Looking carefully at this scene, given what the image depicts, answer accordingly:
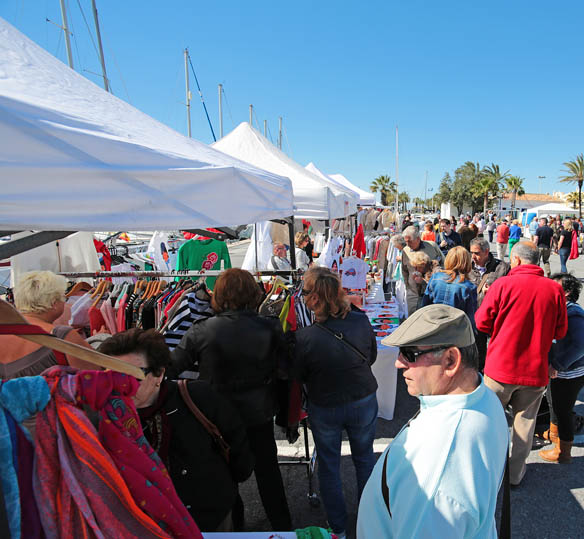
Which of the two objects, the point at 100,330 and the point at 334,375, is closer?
the point at 334,375

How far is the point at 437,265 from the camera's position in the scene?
5.62m

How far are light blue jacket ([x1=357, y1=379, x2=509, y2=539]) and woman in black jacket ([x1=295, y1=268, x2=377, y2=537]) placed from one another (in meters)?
1.17

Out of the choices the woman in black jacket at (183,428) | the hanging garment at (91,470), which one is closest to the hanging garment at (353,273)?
the woman in black jacket at (183,428)

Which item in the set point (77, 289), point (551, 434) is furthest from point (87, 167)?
point (551, 434)

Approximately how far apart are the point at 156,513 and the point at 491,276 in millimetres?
4697

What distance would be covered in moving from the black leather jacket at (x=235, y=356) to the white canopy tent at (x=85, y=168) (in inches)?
23.6

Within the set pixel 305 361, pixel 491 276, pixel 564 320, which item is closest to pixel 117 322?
pixel 305 361

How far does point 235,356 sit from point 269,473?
83cm

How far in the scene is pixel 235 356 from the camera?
225 cm

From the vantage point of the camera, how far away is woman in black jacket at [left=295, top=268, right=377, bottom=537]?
7.73 ft

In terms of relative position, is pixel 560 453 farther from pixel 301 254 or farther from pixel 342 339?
pixel 301 254

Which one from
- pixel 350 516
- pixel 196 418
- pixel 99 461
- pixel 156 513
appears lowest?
pixel 350 516

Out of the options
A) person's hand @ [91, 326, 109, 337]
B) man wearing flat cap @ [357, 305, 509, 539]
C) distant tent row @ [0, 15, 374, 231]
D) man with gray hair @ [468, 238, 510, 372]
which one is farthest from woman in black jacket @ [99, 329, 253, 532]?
man with gray hair @ [468, 238, 510, 372]

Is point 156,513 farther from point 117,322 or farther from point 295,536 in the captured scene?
point 117,322
